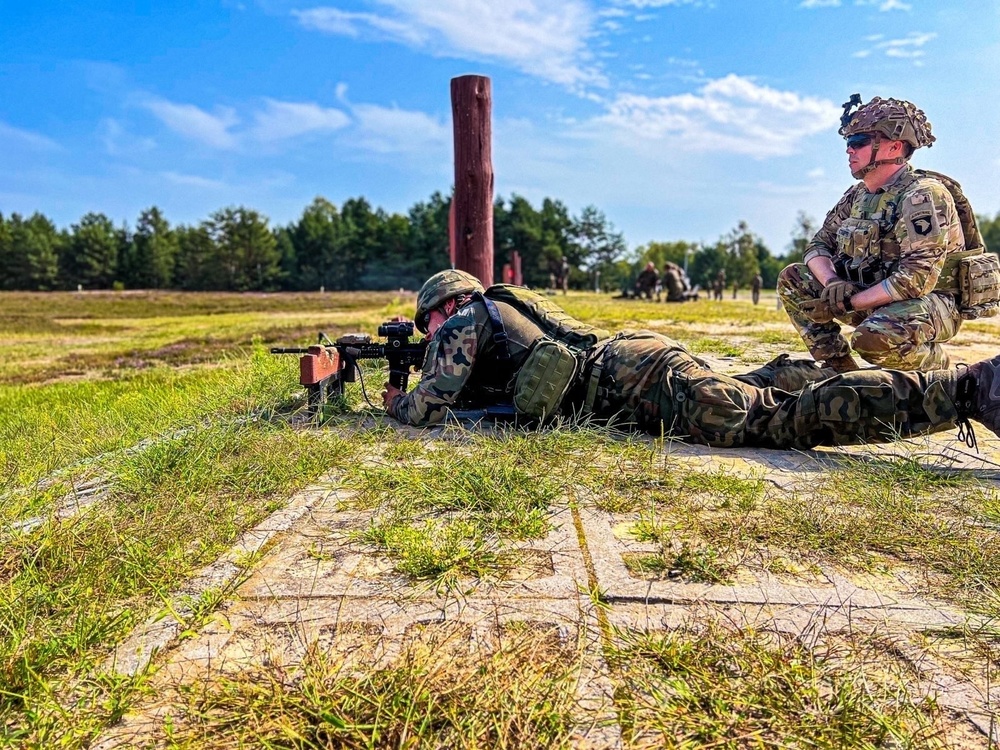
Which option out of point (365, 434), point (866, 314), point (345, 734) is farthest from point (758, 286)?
point (345, 734)

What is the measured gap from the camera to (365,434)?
3.44 m

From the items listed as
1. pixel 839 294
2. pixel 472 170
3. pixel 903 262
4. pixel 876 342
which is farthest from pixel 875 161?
pixel 472 170

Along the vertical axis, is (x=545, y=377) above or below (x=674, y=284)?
below

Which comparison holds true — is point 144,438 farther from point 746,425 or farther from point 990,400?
point 990,400

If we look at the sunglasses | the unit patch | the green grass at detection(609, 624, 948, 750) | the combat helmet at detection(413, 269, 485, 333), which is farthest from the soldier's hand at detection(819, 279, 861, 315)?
the green grass at detection(609, 624, 948, 750)

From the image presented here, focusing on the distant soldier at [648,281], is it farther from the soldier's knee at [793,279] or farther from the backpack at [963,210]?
the backpack at [963,210]

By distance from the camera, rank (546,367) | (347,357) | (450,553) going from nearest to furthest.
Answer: (450,553), (546,367), (347,357)

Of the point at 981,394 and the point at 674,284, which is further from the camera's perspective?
the point at 674,284

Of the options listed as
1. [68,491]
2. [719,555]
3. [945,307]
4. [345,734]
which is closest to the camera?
[345,734]

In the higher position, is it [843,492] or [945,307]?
[945,307]

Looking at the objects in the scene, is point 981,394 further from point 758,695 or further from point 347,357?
point 347,357

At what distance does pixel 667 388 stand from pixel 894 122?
2.05m

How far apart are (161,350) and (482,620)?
10.7 metres

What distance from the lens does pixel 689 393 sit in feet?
11.0
